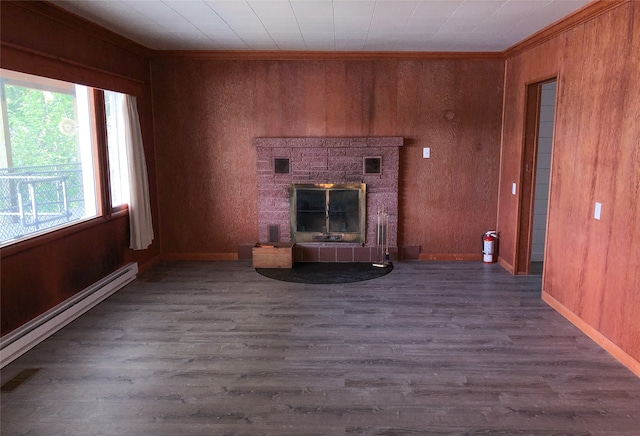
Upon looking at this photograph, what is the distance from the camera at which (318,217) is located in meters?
5.53

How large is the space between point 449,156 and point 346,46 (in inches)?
68.6

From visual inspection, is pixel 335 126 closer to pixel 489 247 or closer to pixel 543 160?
pixel 489 247

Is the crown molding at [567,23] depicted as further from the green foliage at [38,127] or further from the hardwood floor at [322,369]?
the green foliage at [38,127]

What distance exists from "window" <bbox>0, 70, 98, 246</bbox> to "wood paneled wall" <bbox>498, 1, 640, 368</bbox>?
4.14 metres

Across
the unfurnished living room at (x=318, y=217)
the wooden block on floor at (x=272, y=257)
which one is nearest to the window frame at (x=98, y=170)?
the unfurnished living room at (x=318, y=217)

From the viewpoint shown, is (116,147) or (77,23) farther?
(116,147)

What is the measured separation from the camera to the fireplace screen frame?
17.9ft

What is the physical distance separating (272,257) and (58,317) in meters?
2.29

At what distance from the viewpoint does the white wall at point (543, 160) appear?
5285 millimetres

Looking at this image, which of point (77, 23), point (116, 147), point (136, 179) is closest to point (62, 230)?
point (136, 179)

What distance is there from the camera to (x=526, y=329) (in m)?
3.54

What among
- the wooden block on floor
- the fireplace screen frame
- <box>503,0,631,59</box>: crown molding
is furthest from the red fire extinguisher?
the wooden block on floor

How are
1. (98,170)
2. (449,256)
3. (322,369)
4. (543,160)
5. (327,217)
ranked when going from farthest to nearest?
(449,256) < (327,217) < (543,160) < (98,170) < (322,369)

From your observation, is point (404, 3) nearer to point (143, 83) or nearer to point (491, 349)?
point (491, 349)
